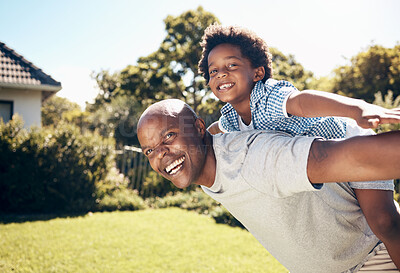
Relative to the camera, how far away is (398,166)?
4.05ft

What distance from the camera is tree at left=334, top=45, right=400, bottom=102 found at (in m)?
23.4

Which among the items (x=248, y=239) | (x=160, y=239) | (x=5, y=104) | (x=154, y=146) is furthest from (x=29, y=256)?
(x=5, y=104)

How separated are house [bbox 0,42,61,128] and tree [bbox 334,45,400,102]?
850 inches

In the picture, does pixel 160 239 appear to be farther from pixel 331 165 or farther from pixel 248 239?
pixel 331 165

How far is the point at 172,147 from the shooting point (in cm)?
195

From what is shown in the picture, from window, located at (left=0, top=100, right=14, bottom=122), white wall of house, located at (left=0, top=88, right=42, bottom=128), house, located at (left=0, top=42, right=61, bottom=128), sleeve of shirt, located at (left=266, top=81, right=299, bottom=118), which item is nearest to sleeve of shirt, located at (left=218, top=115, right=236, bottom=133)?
sleeve of shirt, located at (left=266, top=81, right=299, bottom=118)

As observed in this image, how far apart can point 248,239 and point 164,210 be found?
3462mm

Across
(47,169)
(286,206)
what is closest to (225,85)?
(286,206)

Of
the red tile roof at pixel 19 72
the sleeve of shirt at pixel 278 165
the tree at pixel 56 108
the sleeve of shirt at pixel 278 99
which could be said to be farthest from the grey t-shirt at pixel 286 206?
the tree at pixel 56 108

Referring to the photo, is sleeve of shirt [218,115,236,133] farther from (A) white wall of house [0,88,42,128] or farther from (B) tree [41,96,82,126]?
(B) tree [41,96,82,126]

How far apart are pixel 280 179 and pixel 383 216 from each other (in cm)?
88

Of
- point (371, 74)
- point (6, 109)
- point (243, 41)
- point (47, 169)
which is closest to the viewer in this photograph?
point (243, 41)

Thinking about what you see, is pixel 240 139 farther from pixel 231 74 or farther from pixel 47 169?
pixel 47 169

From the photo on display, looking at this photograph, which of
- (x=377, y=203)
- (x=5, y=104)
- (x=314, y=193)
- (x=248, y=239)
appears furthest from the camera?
(x=5, y=104)
